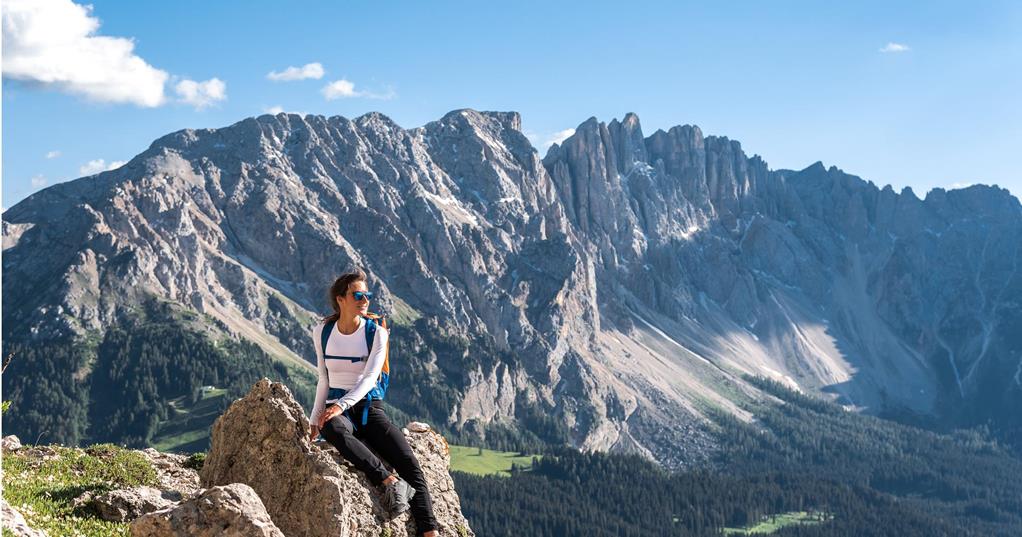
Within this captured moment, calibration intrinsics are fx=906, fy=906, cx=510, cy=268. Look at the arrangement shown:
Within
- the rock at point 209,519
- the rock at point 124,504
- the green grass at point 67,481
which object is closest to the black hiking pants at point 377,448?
the rock at point 209,519

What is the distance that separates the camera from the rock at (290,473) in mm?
18766

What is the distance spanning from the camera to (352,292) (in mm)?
19328

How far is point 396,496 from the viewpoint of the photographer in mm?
19219

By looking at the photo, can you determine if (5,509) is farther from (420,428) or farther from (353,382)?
(420,428)

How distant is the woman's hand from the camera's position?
18525mm

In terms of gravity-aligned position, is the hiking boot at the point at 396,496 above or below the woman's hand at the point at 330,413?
below

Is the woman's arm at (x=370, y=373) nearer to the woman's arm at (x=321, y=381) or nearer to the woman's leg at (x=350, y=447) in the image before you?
the woman's leg at (x=350, y=447)

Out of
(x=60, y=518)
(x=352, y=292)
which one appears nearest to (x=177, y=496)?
(x=60, y=518)

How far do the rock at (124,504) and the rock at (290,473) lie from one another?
160cm

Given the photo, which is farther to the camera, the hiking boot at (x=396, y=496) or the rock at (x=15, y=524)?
the hiking boot at (x=396, y=496)

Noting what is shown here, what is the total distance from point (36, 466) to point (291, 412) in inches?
395

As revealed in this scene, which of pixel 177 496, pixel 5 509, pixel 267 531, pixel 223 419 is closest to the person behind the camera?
pixel 267 531

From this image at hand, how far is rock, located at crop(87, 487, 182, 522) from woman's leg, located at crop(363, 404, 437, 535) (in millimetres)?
5387

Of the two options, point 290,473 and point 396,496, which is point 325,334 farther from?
point 396,496
